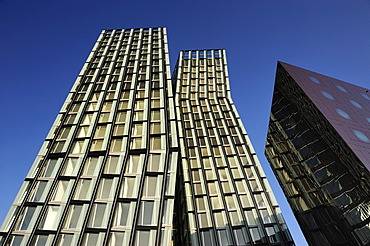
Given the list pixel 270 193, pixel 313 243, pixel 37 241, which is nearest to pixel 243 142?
pixel 270 193

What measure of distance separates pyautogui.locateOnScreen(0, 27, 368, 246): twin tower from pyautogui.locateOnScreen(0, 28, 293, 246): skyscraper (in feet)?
0.31

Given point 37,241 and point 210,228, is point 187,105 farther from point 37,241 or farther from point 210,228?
point 37,241

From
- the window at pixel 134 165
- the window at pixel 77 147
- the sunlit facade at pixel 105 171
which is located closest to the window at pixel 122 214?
the sunlit facade at pixel 105 171

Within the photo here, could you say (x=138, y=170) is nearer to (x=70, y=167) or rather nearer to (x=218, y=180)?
(x=70, y=167)

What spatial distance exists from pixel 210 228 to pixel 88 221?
15.2 m

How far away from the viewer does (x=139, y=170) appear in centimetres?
2294

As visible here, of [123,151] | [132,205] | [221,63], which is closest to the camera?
[132,205]

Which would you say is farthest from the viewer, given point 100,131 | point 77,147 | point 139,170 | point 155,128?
point 100,131

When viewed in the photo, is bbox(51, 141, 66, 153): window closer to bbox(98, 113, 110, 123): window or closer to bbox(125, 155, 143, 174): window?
bbox(98, 113, 110, 123): window

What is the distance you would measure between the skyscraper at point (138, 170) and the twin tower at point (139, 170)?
0.09m

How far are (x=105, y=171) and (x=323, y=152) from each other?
2070 cm

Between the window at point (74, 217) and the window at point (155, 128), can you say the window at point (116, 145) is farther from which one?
the window at point (74, 217)

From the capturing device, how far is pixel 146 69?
3775 cm

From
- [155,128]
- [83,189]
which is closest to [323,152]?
[155,128]
